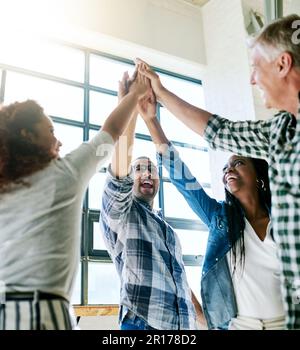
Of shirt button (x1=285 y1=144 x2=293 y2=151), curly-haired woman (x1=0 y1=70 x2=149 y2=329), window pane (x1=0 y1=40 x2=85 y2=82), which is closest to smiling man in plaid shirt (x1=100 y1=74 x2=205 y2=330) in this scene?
curly-haired woman (x1=0 y1=70 x2=149 y2=329)

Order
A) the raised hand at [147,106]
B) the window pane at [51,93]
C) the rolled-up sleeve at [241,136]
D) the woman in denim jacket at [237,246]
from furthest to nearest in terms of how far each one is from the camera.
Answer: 1. the window pane at [51,93]
2. the raised hand at [147,106]
3. the woman in denim jacket at [237,246]
4. the rolled-up sleeve at [241,136]

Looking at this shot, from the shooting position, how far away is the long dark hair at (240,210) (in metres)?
1.22

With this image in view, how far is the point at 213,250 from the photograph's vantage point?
1276 mm

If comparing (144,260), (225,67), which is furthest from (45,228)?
(225,67)

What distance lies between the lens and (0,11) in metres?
2.50

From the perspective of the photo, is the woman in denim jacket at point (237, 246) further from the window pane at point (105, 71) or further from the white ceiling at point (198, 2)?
the white ceiling at point (198, 2)

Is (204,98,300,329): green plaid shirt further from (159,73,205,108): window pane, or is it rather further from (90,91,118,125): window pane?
(159,73,205,108): window pane

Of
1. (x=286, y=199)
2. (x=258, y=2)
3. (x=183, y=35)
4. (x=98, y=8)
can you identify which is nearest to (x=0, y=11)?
(x=98, y=8)

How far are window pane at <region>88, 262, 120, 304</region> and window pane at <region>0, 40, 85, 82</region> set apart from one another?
125 centimetres

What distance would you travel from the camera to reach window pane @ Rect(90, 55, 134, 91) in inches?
113

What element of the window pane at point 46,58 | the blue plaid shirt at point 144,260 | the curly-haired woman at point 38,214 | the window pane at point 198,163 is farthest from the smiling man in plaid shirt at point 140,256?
the window pane at point 198,163

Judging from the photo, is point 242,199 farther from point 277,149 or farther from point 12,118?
point 12,118

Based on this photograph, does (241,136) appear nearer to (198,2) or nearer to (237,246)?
(237,246)

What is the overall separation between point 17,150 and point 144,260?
59cm
